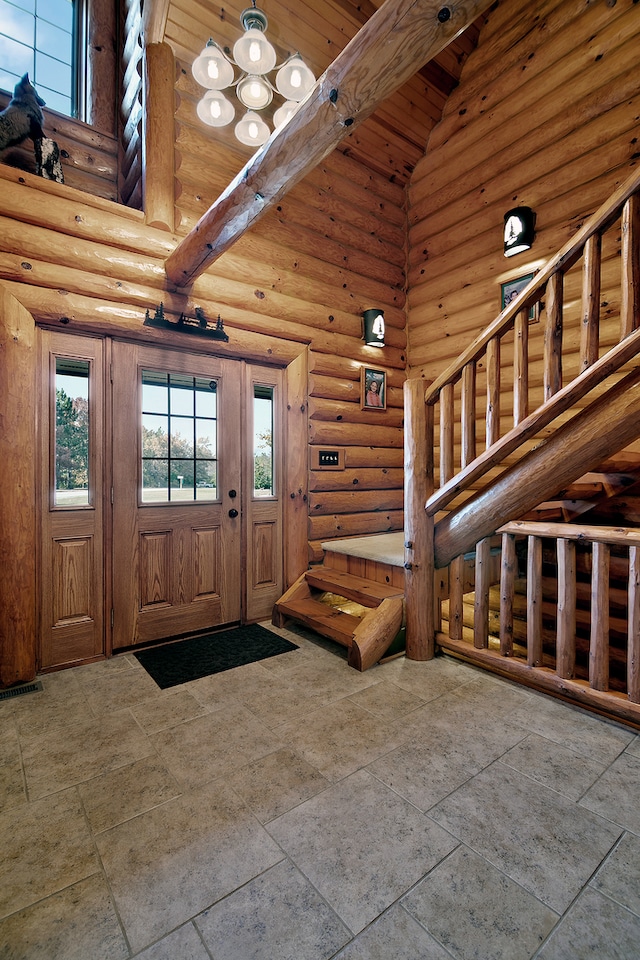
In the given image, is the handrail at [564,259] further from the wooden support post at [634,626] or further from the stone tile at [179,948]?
the stone tile at [179,948]

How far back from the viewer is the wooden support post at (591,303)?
244 centimetres

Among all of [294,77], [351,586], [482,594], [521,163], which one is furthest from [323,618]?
[521,163]

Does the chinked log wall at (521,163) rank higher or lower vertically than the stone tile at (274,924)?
higher

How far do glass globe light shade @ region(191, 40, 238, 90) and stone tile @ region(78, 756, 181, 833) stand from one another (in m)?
4.40

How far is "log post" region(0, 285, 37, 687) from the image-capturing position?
281cm

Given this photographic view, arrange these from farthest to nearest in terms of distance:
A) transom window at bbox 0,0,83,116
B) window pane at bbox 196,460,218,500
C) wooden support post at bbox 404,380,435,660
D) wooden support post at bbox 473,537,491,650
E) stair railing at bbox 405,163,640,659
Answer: transom window at bbox 0,0,83,116 → window pane at bbox 196,460,218,500 → wooden support post at bbox 404,380,435,660 → wooden support post at bbox 473,537,491,650 → stair railing at bbox 405,163,640,659

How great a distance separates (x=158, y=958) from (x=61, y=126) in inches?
216

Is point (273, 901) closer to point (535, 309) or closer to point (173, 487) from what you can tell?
point (173, 487)

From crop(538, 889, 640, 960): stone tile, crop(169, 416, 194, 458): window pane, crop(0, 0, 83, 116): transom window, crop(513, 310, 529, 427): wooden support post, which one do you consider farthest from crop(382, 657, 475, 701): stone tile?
crop(0, 0, 83, 116): transom window

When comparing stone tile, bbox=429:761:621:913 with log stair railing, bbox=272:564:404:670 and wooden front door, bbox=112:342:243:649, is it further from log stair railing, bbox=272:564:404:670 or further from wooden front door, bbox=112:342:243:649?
wooden front door, bbox=112:342:243:649

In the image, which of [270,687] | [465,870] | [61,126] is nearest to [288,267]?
[61,126]

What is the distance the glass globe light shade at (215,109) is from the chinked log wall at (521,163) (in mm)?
2518

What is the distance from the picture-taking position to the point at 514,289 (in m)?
4.27

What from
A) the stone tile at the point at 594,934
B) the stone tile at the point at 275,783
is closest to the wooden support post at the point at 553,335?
the stone tile at the point at 594,934
